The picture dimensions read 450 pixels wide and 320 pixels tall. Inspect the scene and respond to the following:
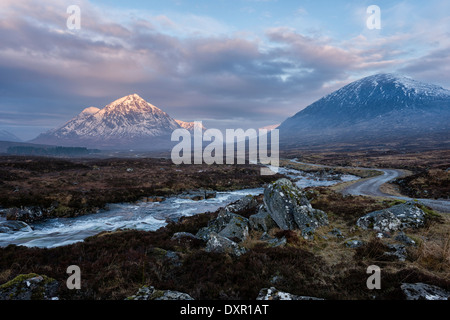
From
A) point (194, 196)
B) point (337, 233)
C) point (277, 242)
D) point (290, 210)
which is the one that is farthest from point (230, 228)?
point (194, 196)

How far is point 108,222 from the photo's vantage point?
23.5 meters

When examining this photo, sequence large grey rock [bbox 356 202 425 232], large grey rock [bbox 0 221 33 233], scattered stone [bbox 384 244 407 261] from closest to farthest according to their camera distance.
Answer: scattered stone [bbox 384 244 407 261] < large grey rock [bbox 356 202 425 232] < large grey rock [bbox 0 221 33 233]

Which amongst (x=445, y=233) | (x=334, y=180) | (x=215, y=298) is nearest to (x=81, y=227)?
(x=215, y=298)

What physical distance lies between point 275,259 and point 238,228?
15.8ft

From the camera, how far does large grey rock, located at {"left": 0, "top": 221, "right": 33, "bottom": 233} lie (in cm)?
1947

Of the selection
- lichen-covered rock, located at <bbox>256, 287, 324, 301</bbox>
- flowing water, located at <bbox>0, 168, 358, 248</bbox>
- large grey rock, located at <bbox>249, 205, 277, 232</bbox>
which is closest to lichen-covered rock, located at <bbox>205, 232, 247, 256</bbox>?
lichen-covered rock, located at <bbox>256, 287, 324, 301</bbox>

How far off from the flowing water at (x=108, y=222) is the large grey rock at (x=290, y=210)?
479 inches

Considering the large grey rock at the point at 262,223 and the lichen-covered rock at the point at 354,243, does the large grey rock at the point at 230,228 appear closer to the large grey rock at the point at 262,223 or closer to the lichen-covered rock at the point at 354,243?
the large grey rock at the point at 262,223

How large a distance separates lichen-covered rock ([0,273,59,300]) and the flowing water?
450 inches

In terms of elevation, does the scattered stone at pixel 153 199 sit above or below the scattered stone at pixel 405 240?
below

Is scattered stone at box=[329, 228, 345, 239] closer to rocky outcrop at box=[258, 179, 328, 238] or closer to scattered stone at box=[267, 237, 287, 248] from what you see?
rocky outcrop at box=[258, 179, 328, 238]

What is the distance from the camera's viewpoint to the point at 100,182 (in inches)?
1676

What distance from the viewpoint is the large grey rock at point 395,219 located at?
13172mm

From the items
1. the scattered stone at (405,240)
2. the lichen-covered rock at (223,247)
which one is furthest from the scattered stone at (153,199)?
the scattered stone at (405,240)
